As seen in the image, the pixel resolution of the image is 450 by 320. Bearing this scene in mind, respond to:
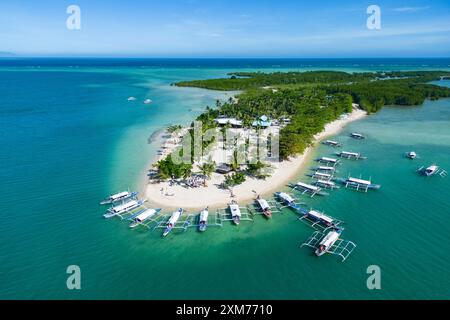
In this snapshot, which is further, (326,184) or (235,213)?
(326,184)

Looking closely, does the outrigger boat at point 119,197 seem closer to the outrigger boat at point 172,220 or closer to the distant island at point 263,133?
the distant island at point 263,133

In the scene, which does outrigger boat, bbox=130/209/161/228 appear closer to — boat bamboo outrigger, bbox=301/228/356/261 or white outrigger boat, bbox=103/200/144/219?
white outrigger boat, bbox=103/200/144/219

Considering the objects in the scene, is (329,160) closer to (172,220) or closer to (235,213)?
(235,213)

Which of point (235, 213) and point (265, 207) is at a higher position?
point (265, 207)

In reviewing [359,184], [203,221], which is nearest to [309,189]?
[359,184]

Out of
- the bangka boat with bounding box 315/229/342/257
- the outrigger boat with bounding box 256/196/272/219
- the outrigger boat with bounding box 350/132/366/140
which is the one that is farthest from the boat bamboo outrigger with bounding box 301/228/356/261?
the outrigger boat with bounding box 350/132/366/140
